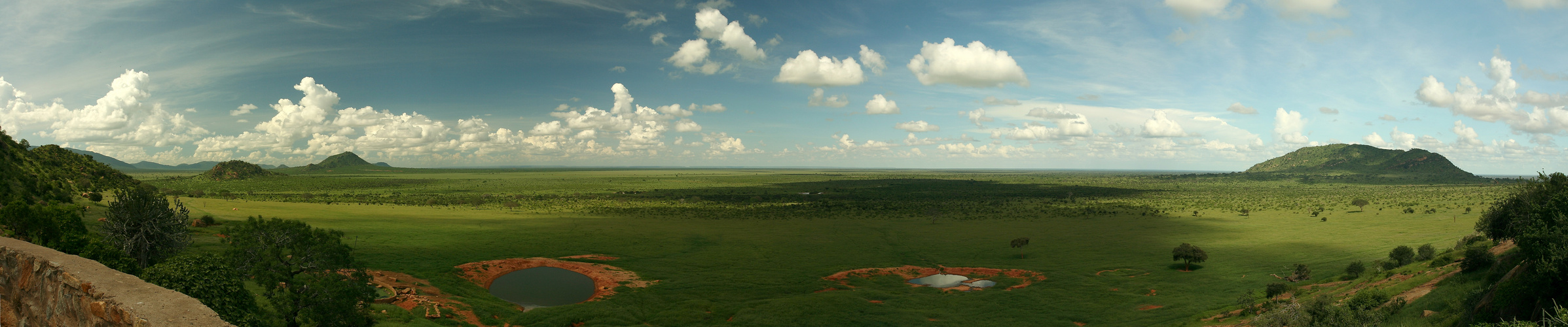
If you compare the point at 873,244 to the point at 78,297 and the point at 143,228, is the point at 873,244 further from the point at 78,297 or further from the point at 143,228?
the point at 78,297

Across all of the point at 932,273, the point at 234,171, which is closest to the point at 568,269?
the point at 932,273

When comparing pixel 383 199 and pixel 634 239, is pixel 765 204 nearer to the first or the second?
pixel 634 239

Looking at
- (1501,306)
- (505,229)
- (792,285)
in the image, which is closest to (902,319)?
(792,285)

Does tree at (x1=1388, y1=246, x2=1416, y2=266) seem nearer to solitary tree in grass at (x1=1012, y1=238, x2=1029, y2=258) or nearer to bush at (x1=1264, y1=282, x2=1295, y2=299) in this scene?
bush at (x1=1264, y1=282, x2=1295, y2=299)

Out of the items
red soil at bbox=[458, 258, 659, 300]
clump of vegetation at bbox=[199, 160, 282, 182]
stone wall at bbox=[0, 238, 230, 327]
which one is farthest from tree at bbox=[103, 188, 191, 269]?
clump of vegetation at bbox=[199, 160, 282, 182]

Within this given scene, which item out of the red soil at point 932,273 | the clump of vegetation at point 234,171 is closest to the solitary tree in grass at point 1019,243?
the red soil at point 932,273

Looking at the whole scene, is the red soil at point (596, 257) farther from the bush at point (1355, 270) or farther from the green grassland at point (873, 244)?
the bush at point (1355, 270)
